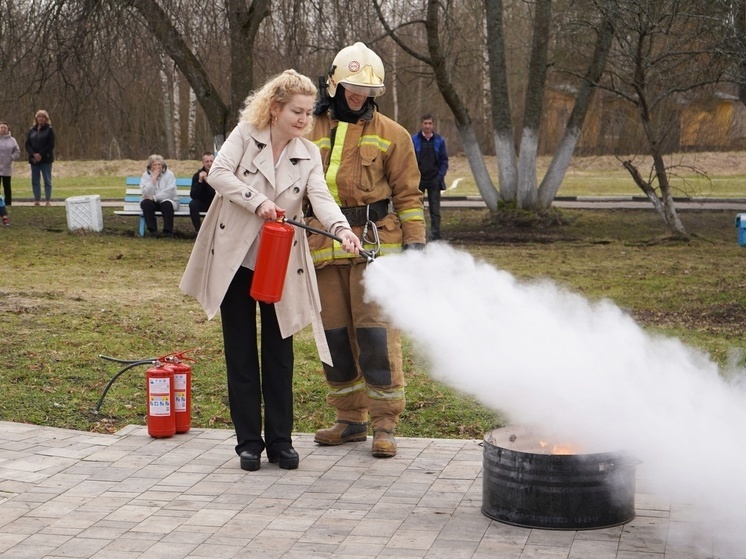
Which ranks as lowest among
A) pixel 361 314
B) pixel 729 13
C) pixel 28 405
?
pixel 28 405

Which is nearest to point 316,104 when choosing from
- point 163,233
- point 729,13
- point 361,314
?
point 361,314

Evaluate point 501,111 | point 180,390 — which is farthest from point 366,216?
point 501,111

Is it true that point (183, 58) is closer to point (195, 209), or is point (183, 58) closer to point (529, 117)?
point (195, 209)

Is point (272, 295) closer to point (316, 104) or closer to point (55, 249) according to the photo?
point (316, 104)

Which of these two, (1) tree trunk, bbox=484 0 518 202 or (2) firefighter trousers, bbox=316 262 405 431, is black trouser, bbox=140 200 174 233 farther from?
(2) firefighter trousers, bbox=316 262 405 431

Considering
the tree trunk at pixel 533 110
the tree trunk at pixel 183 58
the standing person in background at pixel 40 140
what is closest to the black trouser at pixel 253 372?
the tree trunk at pixel 183 58

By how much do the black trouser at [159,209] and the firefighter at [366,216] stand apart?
12178 mm

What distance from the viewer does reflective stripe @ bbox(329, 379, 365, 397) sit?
637cm

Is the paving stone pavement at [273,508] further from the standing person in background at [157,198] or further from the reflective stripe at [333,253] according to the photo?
the standing person in background at [157,198]

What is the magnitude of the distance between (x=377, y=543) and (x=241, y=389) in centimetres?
154

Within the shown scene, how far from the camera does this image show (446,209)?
2388 centimetres

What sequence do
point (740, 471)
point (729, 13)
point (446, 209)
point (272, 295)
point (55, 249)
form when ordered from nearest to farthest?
point (740, 471)
point (272, 295)
point (729, 13)
point (55, 249)
point (446, 209)

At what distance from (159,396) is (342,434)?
1.12m

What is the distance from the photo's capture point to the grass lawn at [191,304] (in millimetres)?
7438
